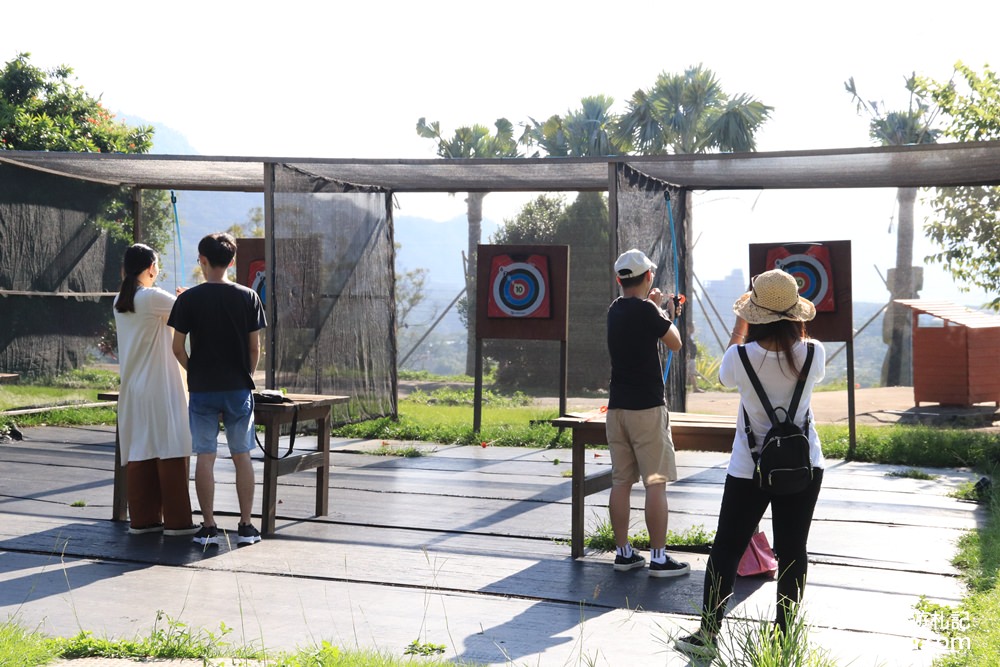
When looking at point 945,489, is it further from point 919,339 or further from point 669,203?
point 919,339

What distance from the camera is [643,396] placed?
464cm

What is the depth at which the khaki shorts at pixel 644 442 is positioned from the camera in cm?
463

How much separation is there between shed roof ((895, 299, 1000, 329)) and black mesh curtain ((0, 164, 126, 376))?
8.26m

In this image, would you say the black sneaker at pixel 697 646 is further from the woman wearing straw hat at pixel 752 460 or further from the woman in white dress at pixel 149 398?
the woman in white dress at pixel 149 398

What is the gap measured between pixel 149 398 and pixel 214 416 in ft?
1.26

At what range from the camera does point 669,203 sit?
8930 millimetres

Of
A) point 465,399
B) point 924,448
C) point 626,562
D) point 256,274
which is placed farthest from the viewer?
point 465,399

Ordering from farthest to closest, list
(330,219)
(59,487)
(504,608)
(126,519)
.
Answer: (330,219) < (59,487) < (126,519) < (504,608)

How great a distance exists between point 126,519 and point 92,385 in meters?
5.26

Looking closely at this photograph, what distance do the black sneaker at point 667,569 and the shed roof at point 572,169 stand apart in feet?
11.1

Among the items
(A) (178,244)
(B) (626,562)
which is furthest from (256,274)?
(B) (626,562)

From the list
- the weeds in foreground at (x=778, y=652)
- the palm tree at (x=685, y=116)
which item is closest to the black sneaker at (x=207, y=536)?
the weeds in foreground at (x=778, y=652)

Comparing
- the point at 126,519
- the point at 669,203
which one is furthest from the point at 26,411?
the point at 669,203

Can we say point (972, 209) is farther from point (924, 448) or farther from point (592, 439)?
point (592, 439)
